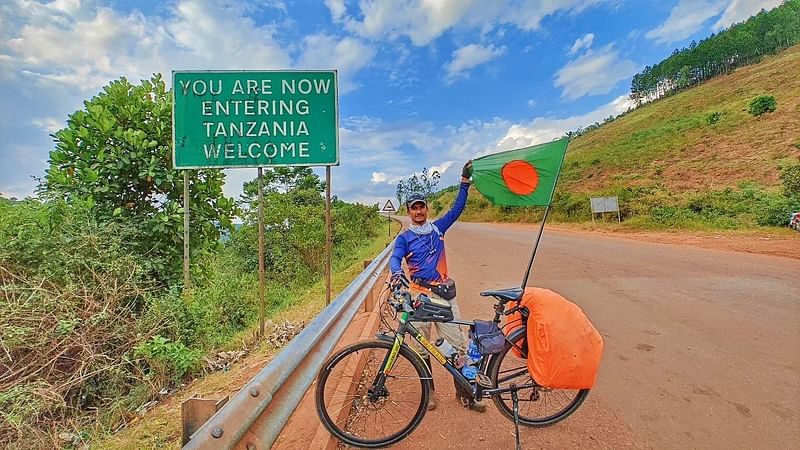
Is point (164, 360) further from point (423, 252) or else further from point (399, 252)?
point (423, 252)

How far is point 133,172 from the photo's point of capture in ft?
18.6

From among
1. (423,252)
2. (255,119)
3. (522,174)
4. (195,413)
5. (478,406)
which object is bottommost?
(478,406)

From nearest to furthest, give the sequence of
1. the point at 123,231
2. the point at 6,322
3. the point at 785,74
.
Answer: the point at 6,322 → the point at 123,231 → the point at 785,74

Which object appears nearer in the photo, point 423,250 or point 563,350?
point 563,350

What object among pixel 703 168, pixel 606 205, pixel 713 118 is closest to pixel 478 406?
pixel 606 205

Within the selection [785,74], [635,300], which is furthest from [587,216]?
[785,74]

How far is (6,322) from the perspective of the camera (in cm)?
372

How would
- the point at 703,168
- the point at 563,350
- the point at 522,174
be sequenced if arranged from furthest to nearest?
the point at 703,168 → the point at 522,174 → the point at 563,350

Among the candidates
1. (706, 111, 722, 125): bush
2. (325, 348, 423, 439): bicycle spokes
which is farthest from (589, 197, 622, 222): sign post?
(706, 111, 722, 125): bush

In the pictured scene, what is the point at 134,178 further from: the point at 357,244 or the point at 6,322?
the point at 357,244

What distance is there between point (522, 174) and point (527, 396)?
1.72 metres

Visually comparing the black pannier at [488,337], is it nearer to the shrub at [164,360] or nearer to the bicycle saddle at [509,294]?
the bicycle saddle at [509,294]

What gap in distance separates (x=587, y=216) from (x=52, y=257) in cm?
2492

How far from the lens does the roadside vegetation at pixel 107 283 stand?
3646mm
